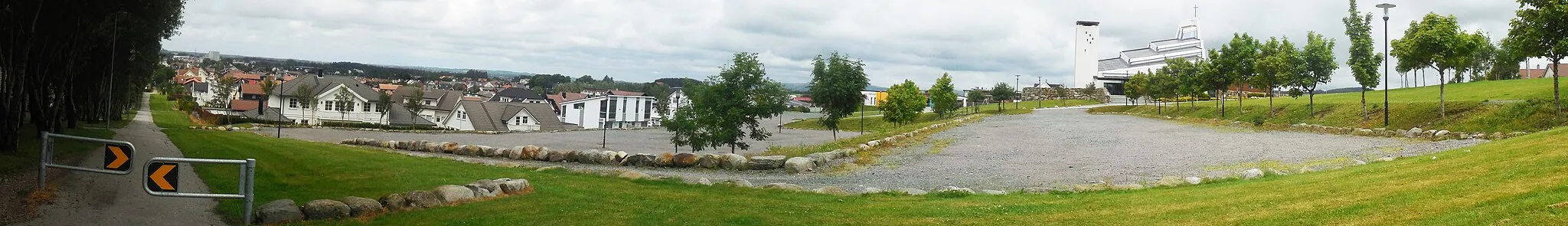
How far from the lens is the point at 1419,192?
930 centimetres

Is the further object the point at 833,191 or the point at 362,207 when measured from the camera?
the point at 833,191

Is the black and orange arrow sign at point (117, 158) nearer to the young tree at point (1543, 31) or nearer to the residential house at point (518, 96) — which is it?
the young tree at point (1543, 31)

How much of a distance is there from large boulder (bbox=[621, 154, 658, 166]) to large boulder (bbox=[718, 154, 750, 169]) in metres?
2.02

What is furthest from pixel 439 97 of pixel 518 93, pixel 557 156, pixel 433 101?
pixel 557 156

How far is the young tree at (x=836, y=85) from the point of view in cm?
3700

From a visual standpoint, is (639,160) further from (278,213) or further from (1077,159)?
(278,213)

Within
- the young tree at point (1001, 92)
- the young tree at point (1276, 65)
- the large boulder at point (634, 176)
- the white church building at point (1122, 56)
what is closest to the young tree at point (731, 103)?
the large boulder at point (634, 176)

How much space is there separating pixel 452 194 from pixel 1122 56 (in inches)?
5393

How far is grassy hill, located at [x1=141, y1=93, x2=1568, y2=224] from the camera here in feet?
26.6

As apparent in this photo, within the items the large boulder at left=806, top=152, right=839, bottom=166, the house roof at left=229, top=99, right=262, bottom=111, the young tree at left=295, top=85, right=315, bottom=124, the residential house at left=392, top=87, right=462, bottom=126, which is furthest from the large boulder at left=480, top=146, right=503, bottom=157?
the house roof at left=229, top=99, right=262, bottom=111

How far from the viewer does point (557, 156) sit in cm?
2625

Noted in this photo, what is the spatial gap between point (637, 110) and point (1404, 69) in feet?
179

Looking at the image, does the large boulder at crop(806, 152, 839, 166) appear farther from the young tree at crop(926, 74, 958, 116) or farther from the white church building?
the white church building

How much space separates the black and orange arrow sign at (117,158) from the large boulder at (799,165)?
1396 centimetres
